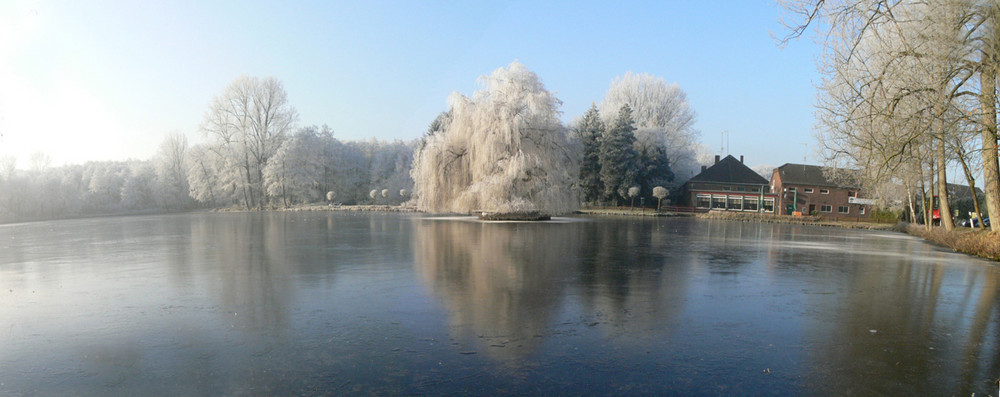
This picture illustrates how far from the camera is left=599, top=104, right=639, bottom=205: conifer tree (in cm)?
5431

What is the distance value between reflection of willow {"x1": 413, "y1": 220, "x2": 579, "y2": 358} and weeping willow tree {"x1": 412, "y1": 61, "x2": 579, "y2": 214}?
12114mm

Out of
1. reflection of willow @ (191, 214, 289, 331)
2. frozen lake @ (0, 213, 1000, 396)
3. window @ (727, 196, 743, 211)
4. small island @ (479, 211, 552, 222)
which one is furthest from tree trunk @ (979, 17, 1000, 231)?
window @ (727, 196, 743, 211)

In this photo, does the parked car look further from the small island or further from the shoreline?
the small island

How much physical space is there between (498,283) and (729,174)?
56.8 m

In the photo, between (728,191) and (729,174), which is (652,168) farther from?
(729,174)

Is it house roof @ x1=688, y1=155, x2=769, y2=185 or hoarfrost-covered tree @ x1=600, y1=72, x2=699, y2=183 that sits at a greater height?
hoarfrost-covered tree @ x1=600, y1=72, x2=699, y2=183

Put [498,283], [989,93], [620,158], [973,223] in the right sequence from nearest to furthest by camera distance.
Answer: [498,283] → [989,93] → [973,223] → [620,158]

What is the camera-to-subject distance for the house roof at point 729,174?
60.3 metres

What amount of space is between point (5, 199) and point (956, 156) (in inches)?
2612

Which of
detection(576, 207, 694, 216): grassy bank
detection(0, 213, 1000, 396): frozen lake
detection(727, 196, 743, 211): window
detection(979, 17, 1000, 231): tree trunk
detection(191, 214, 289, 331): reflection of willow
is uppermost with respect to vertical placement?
detection(979, 17, 1000, 231): tree trunk

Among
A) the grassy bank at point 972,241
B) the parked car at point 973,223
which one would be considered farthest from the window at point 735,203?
the grassy bank at point 972,241

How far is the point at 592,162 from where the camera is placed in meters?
57.6

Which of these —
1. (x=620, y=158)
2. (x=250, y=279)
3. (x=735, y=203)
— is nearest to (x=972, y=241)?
(x=250, y=279)

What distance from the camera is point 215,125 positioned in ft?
192
